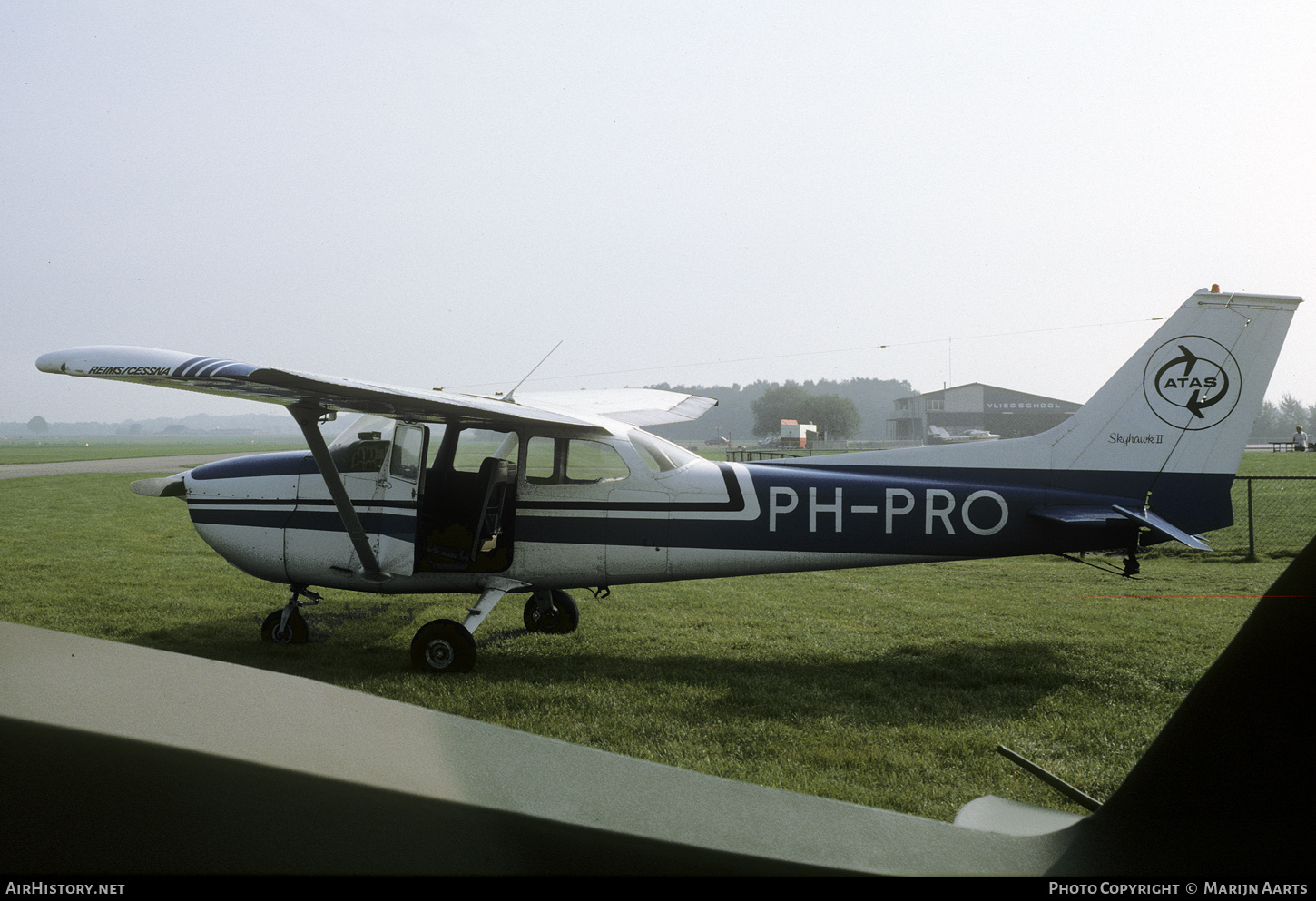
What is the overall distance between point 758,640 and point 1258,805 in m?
6.71

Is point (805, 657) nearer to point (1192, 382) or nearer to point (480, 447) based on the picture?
point (480, 447)

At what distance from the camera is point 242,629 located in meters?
7.71

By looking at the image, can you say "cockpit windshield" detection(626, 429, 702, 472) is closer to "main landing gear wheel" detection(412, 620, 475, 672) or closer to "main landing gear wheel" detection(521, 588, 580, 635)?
"main landing gear wheel" detection(521, 588, 580, 635)

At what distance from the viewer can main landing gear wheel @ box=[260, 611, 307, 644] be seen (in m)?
7.12

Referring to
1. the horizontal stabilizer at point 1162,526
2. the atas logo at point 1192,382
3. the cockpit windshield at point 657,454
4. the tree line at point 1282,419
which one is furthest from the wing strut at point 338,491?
the tree line at point 1282,419

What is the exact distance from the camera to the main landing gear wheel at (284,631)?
7125 millimetres

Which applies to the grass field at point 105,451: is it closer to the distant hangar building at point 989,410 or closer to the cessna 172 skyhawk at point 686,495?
the cessna 172 skyhawk at point 686,495

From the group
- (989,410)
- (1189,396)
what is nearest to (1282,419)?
(989,410)

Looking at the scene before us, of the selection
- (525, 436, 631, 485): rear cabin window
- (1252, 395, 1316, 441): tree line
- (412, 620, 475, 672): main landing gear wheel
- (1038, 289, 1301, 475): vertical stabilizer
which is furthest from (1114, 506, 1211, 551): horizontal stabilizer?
(1252, 395, 1316, 441): tree line

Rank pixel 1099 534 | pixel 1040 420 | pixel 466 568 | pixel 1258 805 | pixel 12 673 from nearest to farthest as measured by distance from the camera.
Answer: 1. pixel 12 673
2. pixel 1258 805
3. pixel 1099 534
4. pixel 466 568
5. pixel 1040 420

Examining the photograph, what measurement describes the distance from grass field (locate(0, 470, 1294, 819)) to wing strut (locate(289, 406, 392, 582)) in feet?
2.62

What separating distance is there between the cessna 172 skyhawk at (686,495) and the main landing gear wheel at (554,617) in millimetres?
751

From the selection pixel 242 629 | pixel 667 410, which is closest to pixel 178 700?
pixel 242 629

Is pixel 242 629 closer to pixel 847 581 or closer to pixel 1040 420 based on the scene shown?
pixel 847 581
